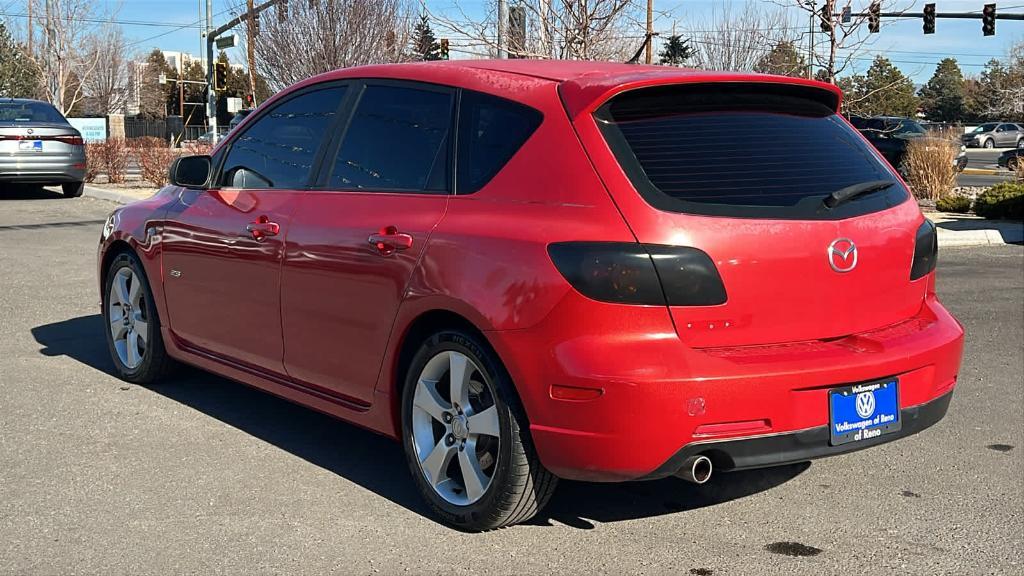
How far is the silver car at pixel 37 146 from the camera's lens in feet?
59.1

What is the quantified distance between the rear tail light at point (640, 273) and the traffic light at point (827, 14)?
1571 cm

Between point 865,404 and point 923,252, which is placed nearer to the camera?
point 865,404

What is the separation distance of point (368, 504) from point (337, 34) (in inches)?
1223

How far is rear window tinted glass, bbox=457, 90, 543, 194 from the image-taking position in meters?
4.05

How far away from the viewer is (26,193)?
20.5 meters

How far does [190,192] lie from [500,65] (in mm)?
2029

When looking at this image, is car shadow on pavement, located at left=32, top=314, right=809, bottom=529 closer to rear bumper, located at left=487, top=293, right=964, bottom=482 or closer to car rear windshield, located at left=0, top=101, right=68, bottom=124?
rear bumper, located at left=487, top=293, right=964, bottom=482

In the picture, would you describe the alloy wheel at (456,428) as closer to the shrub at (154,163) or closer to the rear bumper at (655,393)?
the rear bumper at (655,393)

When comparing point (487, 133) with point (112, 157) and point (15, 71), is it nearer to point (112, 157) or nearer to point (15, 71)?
point (112, 157)

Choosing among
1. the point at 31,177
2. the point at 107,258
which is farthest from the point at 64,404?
the point at 31,177

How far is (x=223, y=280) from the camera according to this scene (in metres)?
5.30

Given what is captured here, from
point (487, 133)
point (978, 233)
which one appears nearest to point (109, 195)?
point (978, 233)

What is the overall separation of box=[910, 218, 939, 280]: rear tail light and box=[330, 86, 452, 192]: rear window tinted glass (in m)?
1.78

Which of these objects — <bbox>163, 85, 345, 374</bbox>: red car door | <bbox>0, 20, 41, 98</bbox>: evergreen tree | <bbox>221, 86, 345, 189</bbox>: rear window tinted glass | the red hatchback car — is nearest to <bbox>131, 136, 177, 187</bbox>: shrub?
<bbox>163, 85, 345, 374</bbox>: red car door
